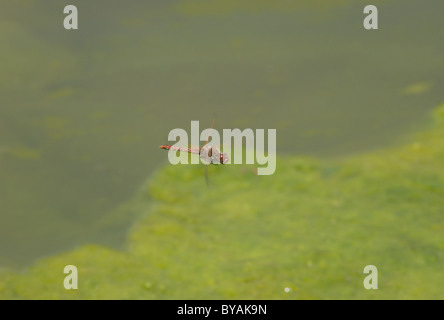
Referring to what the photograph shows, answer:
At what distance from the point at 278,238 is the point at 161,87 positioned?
114 cm

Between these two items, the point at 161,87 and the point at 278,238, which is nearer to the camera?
the point at 278,238

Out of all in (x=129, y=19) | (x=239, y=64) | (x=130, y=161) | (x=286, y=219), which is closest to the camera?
(x=286, y=219)

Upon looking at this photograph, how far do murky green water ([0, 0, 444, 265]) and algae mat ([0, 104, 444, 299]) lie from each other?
5.1 inches

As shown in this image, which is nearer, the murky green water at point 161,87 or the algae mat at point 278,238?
the algae mat at point 278,238

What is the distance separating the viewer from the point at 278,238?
11.2 ft

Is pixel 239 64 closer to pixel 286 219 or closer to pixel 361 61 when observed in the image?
pixel 361 61

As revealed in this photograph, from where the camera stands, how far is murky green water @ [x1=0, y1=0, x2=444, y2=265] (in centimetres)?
365

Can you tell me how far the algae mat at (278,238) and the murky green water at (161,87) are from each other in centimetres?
Answer: 13

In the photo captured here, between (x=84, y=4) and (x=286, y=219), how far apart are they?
1893 millimetres

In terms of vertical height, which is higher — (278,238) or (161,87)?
Answer: (161,87)

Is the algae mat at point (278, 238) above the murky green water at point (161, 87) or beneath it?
beneath

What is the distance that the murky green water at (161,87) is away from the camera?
3650 mm

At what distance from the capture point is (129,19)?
432 centimetres

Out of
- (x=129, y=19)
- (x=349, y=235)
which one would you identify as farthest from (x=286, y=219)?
(x=129, y=19)
